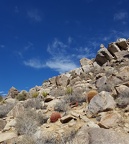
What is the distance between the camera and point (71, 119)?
11.5 m

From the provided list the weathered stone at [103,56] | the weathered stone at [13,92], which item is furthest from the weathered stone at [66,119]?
the weathered stone at [103,56]

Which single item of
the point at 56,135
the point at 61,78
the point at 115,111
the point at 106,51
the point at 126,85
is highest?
the point at 106,51

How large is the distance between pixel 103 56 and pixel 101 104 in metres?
18.4

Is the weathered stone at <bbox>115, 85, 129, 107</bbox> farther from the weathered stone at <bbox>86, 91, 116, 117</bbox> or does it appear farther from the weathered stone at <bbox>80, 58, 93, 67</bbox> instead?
the weathered stone at <bbox>80, 58, 93, 67</bbox>

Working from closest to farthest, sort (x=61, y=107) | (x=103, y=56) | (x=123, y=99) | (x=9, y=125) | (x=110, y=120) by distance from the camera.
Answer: (x=110, y=120)
(x=123, y=99)
(x=9, y=125)
(x=61, y=107)
(x=103, y=56)

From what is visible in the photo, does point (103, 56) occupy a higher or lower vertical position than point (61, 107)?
higher

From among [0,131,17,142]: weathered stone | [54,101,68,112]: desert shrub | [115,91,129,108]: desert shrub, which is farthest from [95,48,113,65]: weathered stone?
[0,131,17,142]: weathered stone

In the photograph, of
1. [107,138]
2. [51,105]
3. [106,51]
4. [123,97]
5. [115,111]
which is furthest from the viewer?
[106,51]

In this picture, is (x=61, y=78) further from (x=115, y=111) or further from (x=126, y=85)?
(x=115, y=111)

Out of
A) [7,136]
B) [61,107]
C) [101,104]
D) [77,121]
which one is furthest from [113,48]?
[7,136]

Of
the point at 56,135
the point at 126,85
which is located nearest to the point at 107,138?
the point at 56,135

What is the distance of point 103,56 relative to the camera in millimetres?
29703

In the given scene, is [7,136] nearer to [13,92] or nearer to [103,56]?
[13,92]

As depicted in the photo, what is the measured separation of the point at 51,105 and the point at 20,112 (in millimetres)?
2273
